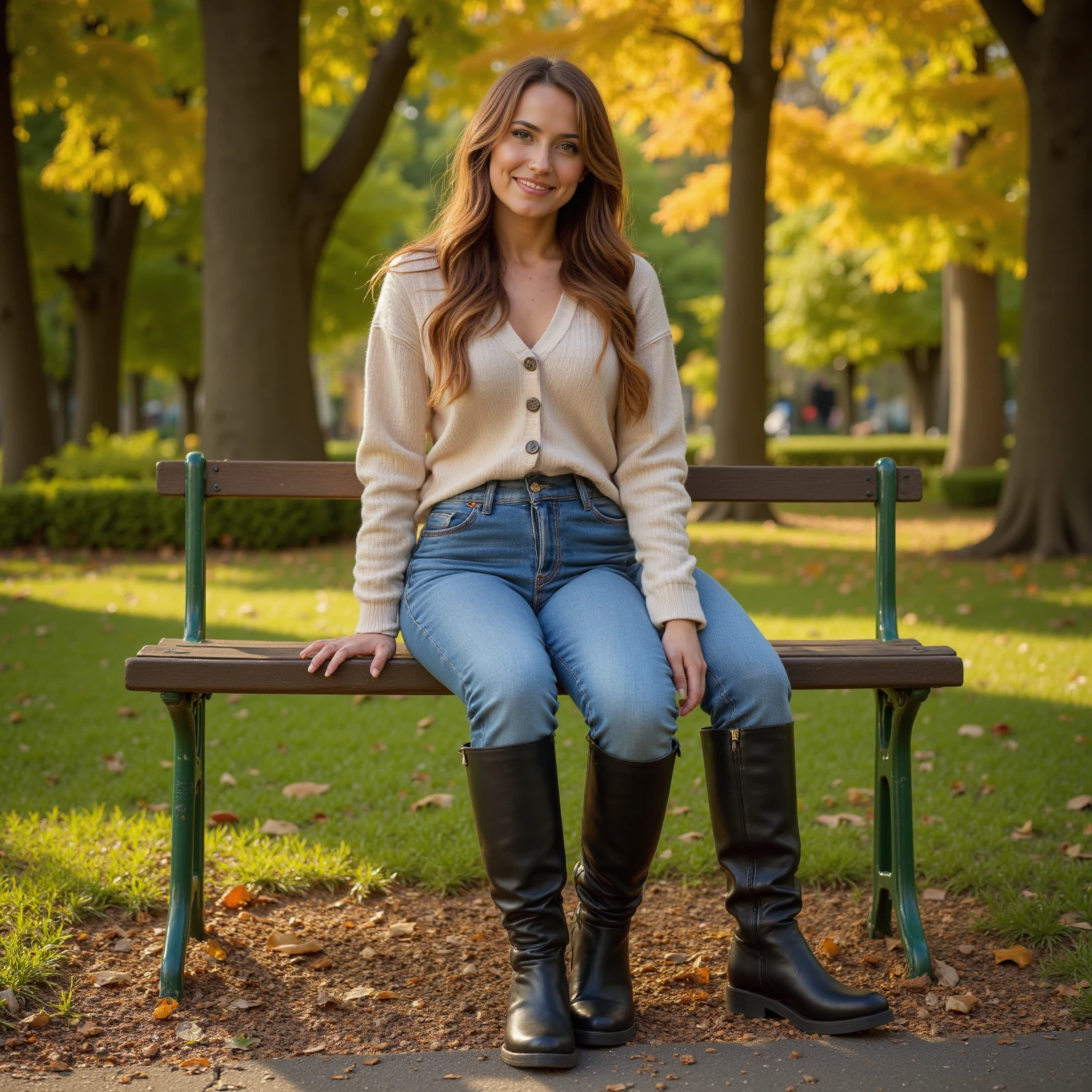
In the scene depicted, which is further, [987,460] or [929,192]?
[987,460]

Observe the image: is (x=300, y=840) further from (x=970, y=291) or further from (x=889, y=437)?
(x=889, y=437)

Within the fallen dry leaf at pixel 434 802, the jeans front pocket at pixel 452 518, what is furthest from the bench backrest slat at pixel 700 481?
the fallen dry leaf at pixel 434 802

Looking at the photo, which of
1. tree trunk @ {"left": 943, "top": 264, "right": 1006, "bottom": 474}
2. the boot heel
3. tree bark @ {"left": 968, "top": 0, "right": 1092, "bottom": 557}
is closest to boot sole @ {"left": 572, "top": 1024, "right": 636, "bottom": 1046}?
the boot heel

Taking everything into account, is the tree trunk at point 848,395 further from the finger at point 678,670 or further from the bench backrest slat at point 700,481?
the finger at point 678,670

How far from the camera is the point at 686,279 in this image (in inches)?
1403

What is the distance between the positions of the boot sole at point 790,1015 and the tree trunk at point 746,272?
10.4 m

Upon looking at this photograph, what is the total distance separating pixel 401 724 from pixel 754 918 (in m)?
2.95

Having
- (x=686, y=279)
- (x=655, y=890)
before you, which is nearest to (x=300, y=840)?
(x=655, y=890)

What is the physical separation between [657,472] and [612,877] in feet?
3.19

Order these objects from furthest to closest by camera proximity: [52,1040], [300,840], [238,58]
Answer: [238,58]
[300,840]
[52,1040]

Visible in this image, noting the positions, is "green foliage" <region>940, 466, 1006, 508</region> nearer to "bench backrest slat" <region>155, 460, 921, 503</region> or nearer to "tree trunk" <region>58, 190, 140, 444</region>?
"tree trunk" <region>58, 190, 140, 444</region>

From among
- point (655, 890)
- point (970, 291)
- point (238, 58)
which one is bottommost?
point (655, 890)

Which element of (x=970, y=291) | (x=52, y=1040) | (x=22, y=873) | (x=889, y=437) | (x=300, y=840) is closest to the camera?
(x=52, y=1040)

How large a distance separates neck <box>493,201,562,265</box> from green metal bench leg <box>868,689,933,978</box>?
1.41 m
